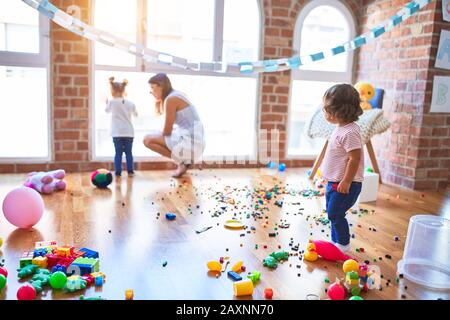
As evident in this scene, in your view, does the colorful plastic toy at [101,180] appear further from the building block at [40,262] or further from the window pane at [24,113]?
the building block at [40,262]

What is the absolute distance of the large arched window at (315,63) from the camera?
473cm

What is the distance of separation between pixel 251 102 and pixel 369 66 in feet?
4.30

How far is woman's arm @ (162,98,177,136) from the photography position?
3.94 meters

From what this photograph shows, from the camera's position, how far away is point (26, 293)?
1.70m

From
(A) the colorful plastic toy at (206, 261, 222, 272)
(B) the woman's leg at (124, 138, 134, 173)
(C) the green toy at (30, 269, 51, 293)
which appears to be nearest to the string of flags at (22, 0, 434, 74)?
(B) the woman's leg at (124, 138, 134, 173)

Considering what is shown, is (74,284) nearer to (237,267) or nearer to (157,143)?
(237,267)

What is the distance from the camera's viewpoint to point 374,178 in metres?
3.49

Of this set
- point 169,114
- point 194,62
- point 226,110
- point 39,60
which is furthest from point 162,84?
point 39,60

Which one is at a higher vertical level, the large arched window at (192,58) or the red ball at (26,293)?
the large arched window at (192,58)

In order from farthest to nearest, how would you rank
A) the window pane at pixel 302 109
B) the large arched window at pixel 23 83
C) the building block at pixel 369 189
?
1. the window pane at pixel 302 109
2. the large arched window at pixel 23 83
3. the building block at pixel 369 189

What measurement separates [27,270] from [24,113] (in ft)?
8.18

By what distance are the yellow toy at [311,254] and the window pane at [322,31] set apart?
2920 millimetres

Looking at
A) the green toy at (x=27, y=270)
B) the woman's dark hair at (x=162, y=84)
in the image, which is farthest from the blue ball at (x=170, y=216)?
the woman's dark hair at (x=162, y=84)

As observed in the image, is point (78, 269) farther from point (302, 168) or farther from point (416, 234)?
point (302, 168)
